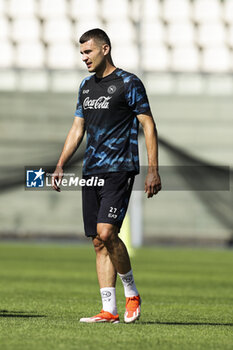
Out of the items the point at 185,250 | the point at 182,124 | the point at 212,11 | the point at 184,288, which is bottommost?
the point at 185,250

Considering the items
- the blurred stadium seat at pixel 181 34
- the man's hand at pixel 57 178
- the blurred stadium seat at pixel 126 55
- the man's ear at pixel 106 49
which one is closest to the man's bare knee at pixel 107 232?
the man's hand at pixel 57 178

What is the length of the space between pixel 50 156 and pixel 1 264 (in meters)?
6.09

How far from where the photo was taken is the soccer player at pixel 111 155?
6.19 metres

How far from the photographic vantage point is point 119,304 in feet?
27.0

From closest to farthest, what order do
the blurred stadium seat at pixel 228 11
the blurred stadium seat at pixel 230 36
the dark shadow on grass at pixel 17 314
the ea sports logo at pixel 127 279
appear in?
the ea sports logo at pixel 127 279 < the dark shadow on grass at pixel 17 314 < the blurred stadium seat at pixel 230 36 < the blurred stadium seat at pixel 228 11

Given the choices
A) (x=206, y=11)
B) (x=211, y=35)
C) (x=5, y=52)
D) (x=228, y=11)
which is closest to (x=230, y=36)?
(x=211, y=35)

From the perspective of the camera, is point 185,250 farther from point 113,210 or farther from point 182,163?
point 113,210

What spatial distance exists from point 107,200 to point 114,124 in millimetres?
504

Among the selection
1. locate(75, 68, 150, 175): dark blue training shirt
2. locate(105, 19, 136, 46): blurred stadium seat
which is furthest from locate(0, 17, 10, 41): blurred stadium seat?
locate(75, 68, 150, 175): dark blue training shirt

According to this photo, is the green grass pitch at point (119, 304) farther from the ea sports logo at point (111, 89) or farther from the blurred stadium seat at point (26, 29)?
the blurred stadium seat at point (26, 29)

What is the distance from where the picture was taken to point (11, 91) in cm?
2188

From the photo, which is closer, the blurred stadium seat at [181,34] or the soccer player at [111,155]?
the soccer player at [111,155]

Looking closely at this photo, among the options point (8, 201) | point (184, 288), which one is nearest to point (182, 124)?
point (8, 201)

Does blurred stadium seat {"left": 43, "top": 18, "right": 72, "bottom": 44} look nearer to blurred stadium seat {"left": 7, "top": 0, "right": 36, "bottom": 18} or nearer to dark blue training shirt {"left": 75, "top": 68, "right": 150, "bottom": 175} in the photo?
blurred stadium seat {"left": 7, "top": 0, "right": 36, "bottom": 18}
